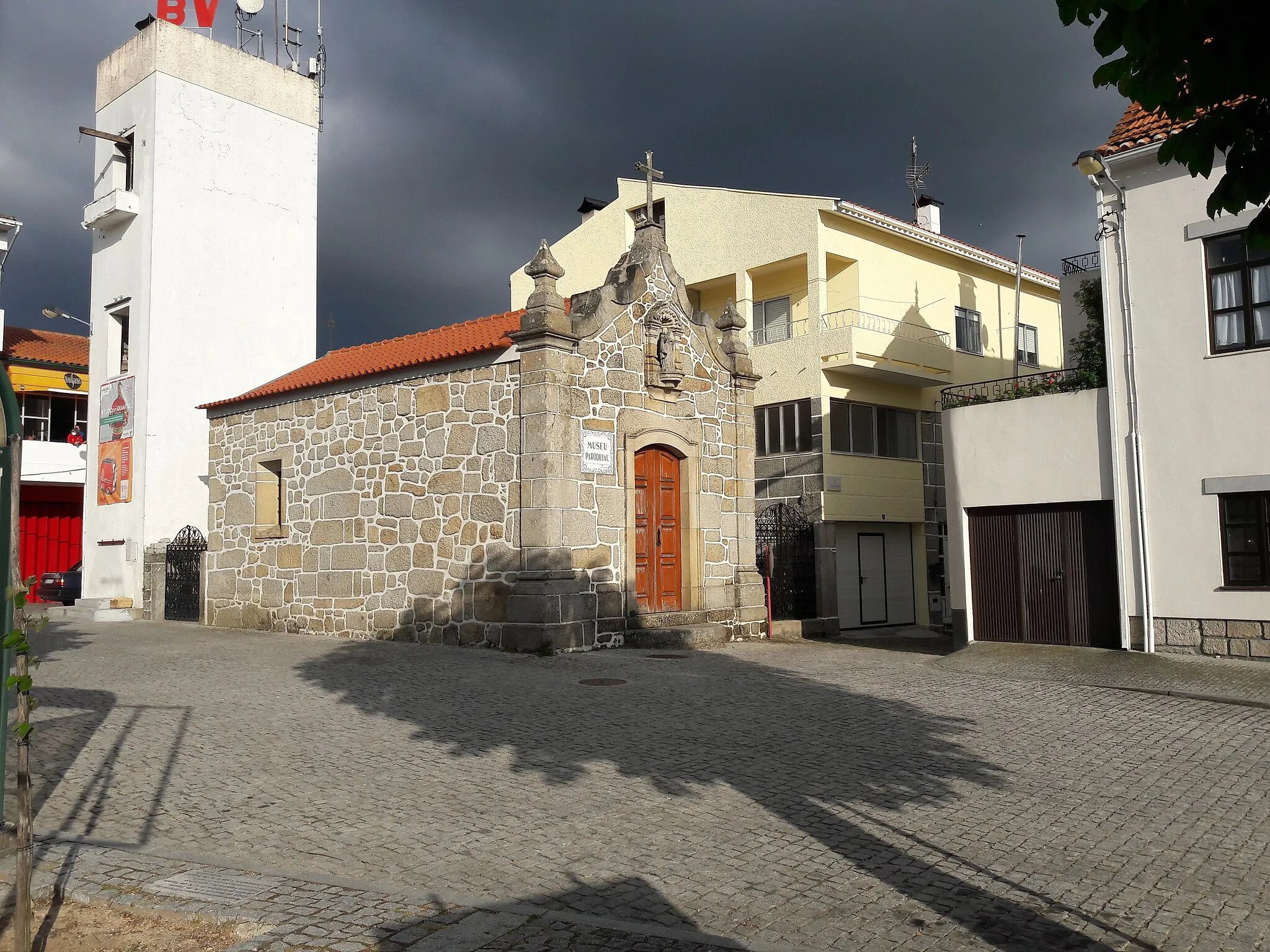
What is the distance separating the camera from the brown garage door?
527 inches

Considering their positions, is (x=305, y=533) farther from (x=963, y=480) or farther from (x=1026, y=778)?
(x=1026, y=778)

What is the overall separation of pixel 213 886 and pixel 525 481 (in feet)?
28.5

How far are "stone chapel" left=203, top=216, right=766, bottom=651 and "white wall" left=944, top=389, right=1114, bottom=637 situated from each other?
3169 mm

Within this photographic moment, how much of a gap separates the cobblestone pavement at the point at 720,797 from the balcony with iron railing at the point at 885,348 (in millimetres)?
11590

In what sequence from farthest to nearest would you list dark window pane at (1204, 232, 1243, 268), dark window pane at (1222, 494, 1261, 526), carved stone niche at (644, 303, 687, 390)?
carved stone niche at (644, 303, 687, 390)
dark window pane at (1204, 232, 1243, 268)
dark window pane at (1222, 494, 1261, 526)

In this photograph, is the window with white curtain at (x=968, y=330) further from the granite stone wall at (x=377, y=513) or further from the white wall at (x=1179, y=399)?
the granite stone wall at (x=377, y=513)

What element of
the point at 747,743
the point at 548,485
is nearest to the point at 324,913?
the point at 747,743

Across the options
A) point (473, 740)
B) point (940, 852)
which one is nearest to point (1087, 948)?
point (940, 852)

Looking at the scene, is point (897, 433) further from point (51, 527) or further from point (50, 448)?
point (51, 527)

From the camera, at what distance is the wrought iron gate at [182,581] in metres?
20.0

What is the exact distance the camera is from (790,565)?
1980 centimetres

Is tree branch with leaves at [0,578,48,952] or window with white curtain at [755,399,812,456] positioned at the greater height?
window with white curtain at [755,399,812,456]

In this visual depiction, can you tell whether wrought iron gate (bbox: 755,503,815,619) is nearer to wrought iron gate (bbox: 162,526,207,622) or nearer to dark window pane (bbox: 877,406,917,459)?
dark window pane (bbox: 877,406,917,459)

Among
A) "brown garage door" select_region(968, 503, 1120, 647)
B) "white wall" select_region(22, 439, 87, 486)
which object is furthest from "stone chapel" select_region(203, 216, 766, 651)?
"white wall" select_region(22, 439, 87, 486)
